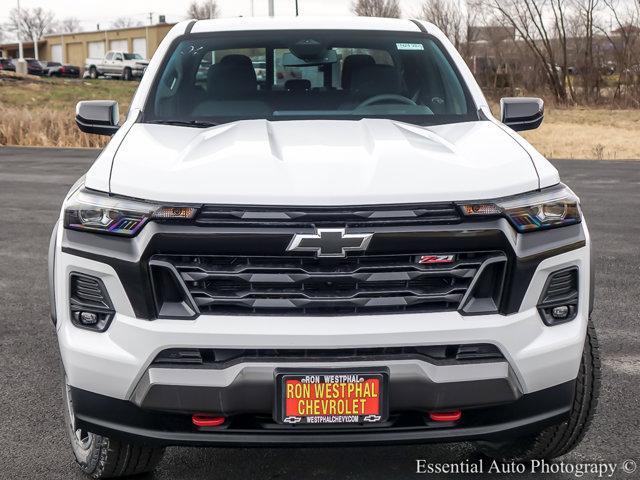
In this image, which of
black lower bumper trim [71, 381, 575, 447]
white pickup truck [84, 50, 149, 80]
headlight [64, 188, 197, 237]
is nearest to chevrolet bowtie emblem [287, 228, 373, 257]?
headlight [64, 188, 197, 237]

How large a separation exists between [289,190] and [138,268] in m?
0.52

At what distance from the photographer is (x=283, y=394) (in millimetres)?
2742

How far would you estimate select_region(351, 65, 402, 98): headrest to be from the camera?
4582mm

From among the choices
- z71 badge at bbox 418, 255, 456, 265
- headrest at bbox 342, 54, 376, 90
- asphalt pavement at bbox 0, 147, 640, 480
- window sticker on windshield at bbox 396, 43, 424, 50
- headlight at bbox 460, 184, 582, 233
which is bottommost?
asphalt pavement at bbox 0, 147, 640, 480

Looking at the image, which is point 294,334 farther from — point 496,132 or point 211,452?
point 496,132

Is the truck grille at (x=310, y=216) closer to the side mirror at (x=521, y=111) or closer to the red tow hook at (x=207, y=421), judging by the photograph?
the red tow hook at (x=207, y=421)

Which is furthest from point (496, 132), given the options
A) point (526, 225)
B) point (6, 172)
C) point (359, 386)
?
point (6, 172)

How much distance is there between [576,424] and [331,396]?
1021 millimetres

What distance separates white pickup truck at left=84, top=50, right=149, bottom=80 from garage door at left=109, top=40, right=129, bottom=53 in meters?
25.1

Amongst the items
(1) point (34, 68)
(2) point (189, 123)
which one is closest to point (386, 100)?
(2) point (189, 123)

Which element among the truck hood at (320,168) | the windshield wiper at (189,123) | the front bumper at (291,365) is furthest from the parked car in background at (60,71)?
the front bumper at (291,365)

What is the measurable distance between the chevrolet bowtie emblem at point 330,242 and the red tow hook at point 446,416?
0.59 meters

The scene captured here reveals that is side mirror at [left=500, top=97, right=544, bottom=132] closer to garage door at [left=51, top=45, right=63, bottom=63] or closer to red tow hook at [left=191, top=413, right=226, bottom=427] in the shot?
red tow hook at [left=191, top=413, right=226, bottom=427]

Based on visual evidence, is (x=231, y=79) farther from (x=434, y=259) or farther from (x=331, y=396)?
(x=331, y=396)
